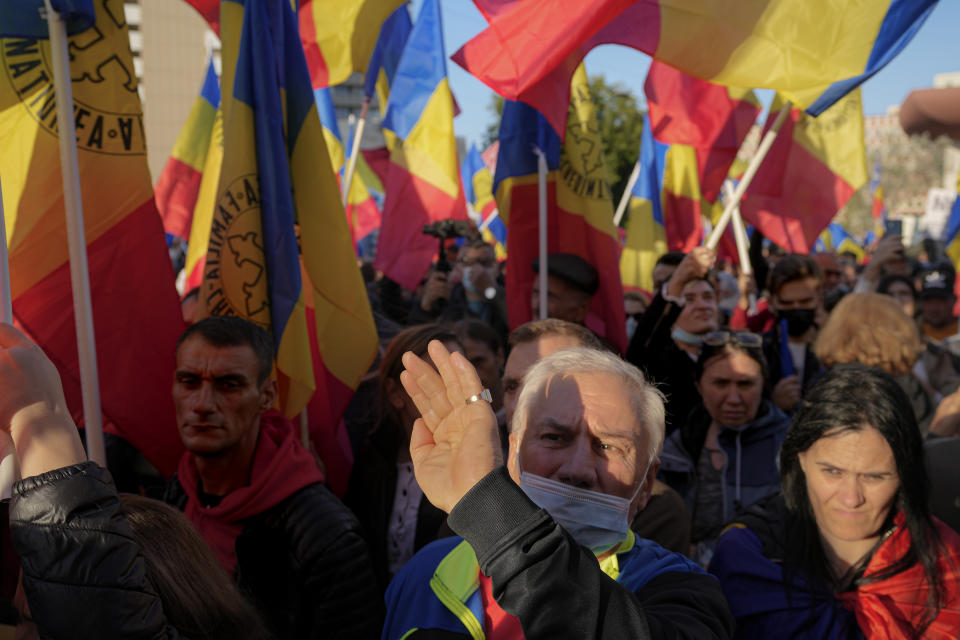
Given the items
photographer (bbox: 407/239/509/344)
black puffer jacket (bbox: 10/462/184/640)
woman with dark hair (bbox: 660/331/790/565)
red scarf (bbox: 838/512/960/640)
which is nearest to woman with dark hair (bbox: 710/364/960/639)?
red scarf (bbox: 838/512/960/640)

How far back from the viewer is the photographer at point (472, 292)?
19.4 feet

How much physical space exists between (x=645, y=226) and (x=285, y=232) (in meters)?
4.33

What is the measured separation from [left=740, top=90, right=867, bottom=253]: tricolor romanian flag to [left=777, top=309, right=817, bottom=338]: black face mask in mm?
1225

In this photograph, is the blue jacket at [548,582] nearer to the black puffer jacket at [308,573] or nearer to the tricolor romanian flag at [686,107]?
the black puffer jacket at [308,573]

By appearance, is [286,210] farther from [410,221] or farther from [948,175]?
[948,175]

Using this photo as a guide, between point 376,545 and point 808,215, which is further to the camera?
point 808,215

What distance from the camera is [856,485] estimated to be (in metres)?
2.29

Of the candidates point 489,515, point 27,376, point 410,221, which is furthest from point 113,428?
point 410,221

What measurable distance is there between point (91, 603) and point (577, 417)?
930 millimetres

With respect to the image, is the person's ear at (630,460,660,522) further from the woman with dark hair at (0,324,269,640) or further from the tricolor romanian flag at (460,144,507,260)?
the tricolor romanian flag at (460,144,507,260)

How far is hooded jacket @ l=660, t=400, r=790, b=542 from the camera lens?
10.9ft

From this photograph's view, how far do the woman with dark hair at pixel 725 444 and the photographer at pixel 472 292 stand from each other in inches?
→ 92.3

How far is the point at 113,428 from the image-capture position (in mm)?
3219

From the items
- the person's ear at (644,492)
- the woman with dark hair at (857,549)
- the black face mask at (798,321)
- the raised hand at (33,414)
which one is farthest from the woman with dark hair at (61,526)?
the black face mask at (798,321)
